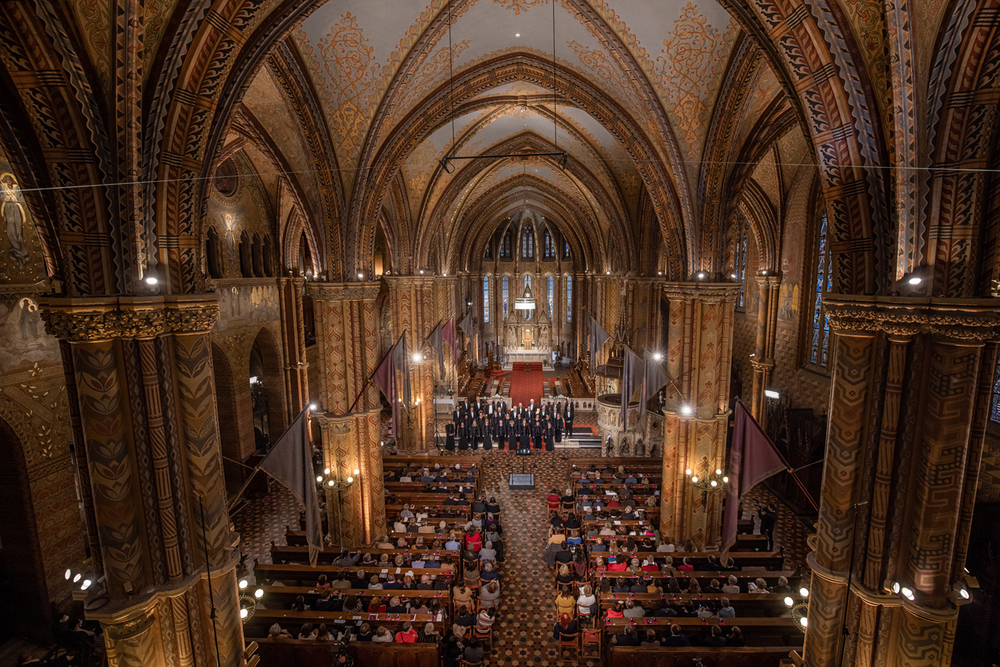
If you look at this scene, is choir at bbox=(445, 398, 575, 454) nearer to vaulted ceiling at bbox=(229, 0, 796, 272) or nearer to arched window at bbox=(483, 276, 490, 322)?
vaulted ceiling at bbox=(229, 0, 796, 272)

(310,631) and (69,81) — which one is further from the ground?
(69,81)

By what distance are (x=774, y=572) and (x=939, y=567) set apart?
6457 mm

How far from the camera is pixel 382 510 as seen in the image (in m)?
12.5

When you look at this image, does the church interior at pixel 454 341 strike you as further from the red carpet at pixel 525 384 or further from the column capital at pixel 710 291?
the red carpet at pixel 525 384

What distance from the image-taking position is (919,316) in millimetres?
4402

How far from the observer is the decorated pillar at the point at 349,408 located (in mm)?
11336

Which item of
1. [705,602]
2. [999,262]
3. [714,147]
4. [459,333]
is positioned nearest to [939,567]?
[999,262]

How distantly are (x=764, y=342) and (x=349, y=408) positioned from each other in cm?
1519

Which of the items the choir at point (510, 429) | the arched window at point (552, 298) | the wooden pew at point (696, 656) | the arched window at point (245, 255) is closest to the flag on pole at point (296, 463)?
the wooden pew at point (696, 656)

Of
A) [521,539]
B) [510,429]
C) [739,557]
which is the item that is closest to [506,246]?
[510,429]

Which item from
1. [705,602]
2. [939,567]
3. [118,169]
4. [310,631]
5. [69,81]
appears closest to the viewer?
[69,81]

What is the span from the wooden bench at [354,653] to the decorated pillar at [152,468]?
144 inches

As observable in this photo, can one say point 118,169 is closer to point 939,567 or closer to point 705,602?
point 939,567

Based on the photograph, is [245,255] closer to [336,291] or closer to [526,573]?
[336,291]
